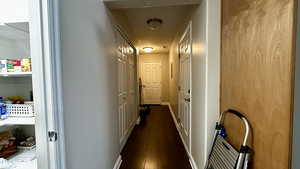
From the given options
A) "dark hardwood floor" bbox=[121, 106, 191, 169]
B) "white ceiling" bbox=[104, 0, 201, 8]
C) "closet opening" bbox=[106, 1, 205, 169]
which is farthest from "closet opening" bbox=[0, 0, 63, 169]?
"dark hardwood floor" bbox=[121, 106, 191, 169]

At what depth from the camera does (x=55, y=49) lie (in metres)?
0.79

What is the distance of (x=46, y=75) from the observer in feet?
2.51

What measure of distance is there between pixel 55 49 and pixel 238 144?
145cm

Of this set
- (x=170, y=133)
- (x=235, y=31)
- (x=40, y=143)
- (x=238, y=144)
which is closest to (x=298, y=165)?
(x=238, y=144)

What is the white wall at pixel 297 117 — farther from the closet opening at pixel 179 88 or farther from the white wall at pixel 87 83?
the white wall at pixel 87 83

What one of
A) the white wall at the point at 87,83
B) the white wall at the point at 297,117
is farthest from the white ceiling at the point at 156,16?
the white wall at the point at 297,117

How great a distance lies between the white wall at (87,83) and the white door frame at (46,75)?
0.11 metres

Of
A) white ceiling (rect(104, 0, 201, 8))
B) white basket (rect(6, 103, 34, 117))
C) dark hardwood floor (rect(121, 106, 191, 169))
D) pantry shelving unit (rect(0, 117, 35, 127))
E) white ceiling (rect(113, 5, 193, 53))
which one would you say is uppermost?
white ceiling (rect(113, 5, 193, 53))

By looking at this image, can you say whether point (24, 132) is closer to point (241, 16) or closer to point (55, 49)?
point (55, 49)

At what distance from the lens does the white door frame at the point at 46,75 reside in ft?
2.43

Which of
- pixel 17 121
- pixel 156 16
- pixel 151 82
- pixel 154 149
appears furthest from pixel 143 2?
pixel 151 82

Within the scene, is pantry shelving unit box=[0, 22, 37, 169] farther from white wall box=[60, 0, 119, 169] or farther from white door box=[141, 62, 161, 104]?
white door box=[141, 62, 161, 104]

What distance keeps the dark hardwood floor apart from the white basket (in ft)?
4.65

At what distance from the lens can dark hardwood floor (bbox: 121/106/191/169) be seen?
2074 millimetres
